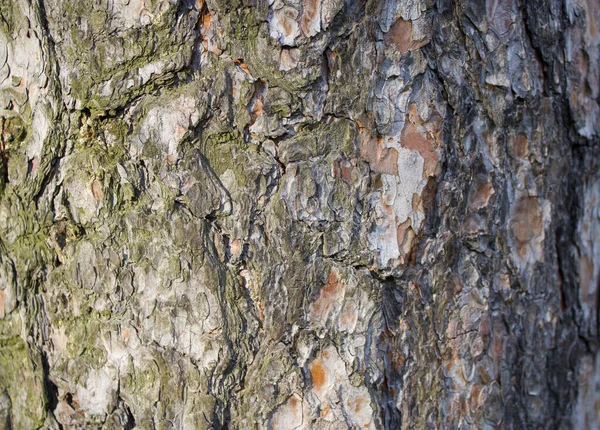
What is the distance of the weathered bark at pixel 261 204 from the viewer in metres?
1.12

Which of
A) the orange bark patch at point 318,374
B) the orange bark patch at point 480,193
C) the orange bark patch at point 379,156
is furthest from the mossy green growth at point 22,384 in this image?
the orange bark patch at point 480,193

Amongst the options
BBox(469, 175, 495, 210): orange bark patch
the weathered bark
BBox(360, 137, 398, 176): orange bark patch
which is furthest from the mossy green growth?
BBox(469, 175, 495, 210): orange bark patch

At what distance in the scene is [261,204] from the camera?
114 centimetres

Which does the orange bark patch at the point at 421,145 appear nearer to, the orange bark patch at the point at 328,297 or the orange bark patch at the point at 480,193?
the orange bark patch at the point at 480,193

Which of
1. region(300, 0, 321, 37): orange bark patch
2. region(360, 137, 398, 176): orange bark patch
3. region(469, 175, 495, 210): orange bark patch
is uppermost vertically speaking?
region(300, 0, 321, 37): orange bark patch

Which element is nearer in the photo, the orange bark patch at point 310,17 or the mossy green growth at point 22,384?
the orange bark patch at point 310,17

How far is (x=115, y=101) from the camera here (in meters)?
1.14

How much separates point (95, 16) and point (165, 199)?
0.38 m

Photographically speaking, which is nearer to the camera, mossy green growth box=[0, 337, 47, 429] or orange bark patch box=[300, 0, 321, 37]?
orange bark patch box=[300, 0, 321, 37]

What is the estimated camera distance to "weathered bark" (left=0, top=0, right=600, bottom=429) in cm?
112

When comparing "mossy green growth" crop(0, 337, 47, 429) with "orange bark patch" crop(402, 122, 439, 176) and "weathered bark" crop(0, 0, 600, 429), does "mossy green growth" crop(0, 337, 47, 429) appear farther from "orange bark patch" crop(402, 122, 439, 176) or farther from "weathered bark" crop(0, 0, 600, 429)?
"orange bark patch" crop(402, 122, 439, 176)

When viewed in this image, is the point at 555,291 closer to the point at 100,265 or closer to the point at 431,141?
the point at 431,141

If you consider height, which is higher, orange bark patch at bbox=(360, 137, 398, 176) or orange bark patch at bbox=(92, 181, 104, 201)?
orange bark patch at bbox=(360, 137, 398, 176)

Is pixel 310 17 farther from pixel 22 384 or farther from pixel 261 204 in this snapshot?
pixel 22 384
